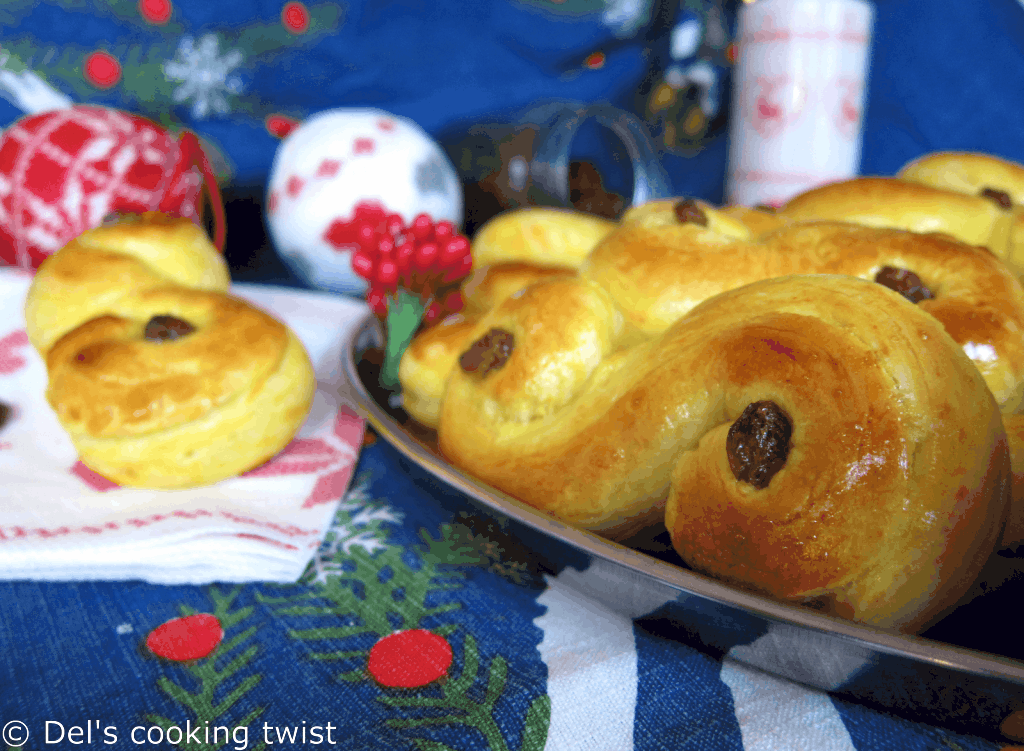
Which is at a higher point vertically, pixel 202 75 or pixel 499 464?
pixel 202 75

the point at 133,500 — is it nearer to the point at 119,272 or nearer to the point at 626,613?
the point at 119,272

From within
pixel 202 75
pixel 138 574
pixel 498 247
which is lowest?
pixel 138 574

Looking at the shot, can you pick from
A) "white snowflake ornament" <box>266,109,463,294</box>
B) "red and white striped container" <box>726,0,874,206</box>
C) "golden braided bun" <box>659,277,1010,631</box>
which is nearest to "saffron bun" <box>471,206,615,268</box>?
"white snowflake ornament" <box>266,109,463,294</box>

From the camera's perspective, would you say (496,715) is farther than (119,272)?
No

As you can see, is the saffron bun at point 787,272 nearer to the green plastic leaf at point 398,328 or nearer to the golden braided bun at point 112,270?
the green plastic leaf at point 398,328

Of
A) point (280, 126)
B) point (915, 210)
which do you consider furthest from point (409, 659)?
point (280, 126)

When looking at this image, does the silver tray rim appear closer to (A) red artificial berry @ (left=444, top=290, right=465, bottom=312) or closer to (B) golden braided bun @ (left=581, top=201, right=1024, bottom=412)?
(B) golden braided bun @ (left=581, top=201, right=1024, bottom=412)

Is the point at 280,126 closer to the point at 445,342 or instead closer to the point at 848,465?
the point at 445,342

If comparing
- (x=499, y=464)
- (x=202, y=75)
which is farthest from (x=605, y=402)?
(x=202, y=75)
